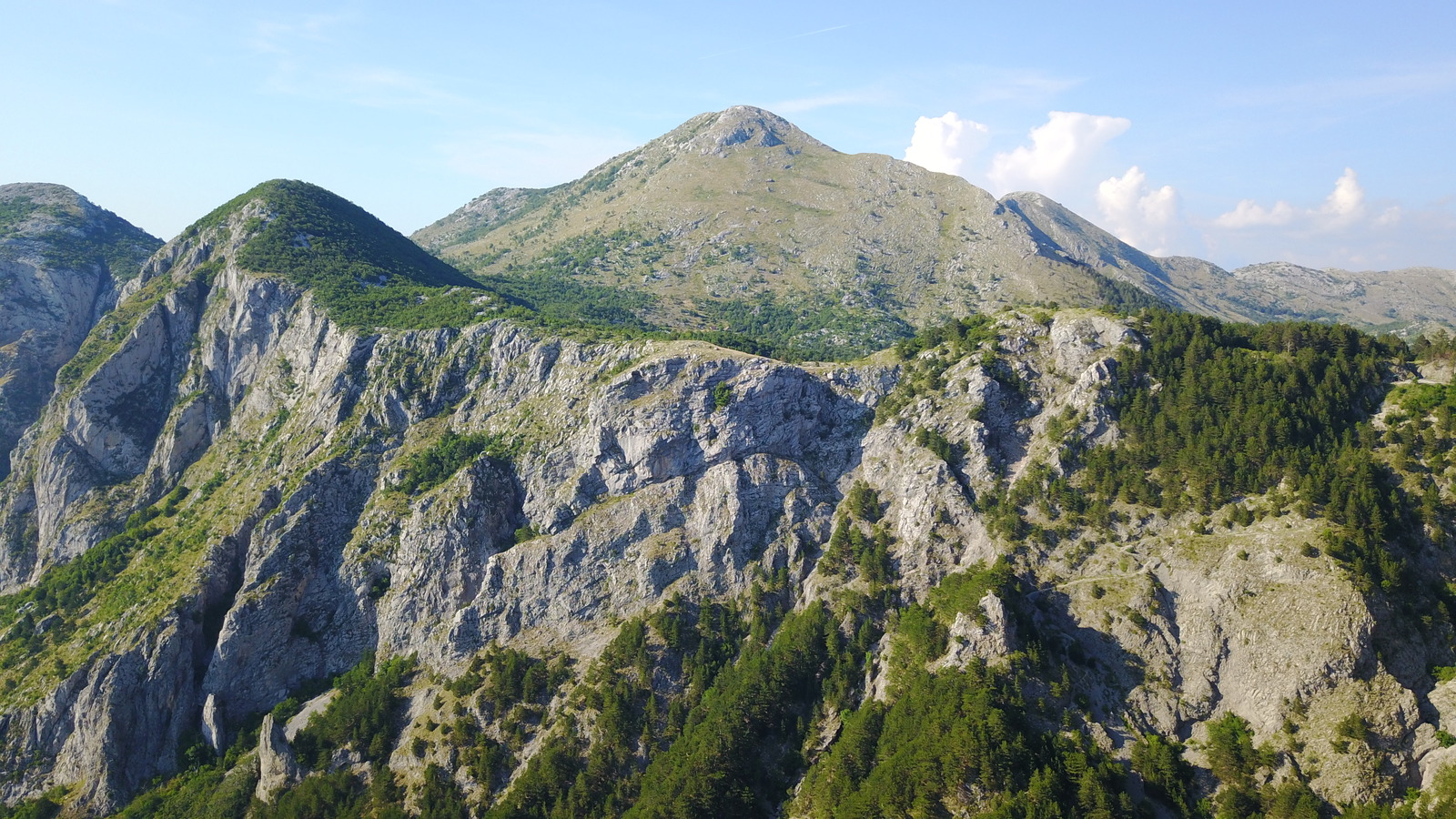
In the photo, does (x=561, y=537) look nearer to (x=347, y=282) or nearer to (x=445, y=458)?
(x=445, y=458)

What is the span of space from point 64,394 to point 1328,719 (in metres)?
244

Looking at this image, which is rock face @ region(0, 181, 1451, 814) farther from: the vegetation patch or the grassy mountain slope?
the grassy mountain slope

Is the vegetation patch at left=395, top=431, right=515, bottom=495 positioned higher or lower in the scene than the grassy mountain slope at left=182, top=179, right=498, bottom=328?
lower

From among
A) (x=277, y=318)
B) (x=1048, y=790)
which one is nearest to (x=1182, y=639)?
(x=1048, y=790)

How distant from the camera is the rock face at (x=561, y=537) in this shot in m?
102

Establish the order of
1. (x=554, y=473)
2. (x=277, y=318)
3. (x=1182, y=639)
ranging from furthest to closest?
(x=277, y=318) → (x=554, y=473) → (x=1182, y=639)

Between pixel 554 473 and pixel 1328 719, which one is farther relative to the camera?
pixel 554 473

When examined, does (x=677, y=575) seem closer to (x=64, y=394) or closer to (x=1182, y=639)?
(x=1182, y=639)

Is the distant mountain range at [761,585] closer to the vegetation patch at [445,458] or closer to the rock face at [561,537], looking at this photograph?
the rock face at [561,537]

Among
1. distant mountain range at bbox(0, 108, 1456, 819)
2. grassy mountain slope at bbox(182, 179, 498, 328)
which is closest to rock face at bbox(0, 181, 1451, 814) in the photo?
distant mountain range at bbox(0, 108, 1456, 819)

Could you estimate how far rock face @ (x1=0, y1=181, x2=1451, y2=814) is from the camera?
102375mm

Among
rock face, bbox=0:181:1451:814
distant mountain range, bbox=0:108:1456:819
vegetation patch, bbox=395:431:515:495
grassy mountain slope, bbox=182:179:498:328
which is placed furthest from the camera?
grassy mountain slope, bbox=182:179:498:328

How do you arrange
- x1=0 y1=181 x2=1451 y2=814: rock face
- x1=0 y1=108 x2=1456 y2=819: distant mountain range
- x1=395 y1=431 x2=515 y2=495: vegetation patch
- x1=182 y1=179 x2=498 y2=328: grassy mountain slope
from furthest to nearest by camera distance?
x1=182 y1=179 x2=498 y2=328: grassy mountain slope → x1=395 y1=431 x2=515 y2=495: vegetation patch → x1=0 y1=181 x2=1451 y2=814: rock face → x1=0 y1=108 x2=1456 y2=819: distant mountain range

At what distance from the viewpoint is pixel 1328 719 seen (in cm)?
8806
